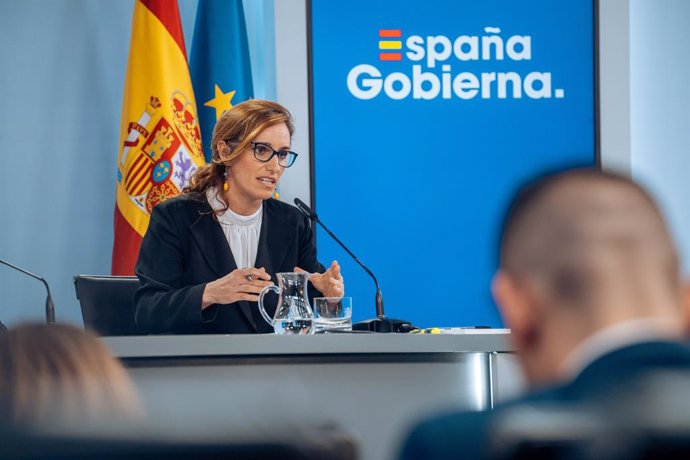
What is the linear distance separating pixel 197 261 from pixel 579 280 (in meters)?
2.58

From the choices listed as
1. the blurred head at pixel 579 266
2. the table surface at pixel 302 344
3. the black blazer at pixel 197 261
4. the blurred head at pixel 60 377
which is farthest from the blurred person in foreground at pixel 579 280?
the black blazer at pixel 197 261

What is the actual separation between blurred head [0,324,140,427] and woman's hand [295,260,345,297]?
7.21 ft

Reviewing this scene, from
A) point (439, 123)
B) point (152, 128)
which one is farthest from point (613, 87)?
point (152, 128)

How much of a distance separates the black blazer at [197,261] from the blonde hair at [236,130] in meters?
0.09

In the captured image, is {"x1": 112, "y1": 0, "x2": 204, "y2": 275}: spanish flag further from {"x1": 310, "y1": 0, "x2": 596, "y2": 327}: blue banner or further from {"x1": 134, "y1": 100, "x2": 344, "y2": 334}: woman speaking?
{"x1": 134, "y1": 100, "x2": 344, "y2": 334}: woman speaking

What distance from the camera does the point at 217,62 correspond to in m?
4.84

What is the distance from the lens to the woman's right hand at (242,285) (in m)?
2.79

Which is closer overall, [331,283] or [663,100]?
[331,283]

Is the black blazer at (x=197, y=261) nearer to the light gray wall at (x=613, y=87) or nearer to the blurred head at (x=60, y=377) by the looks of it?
the blurred head at (x=60, y=377)

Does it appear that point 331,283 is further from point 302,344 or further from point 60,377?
point 60,377

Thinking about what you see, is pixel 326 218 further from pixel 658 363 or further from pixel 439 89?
pixel 658 363

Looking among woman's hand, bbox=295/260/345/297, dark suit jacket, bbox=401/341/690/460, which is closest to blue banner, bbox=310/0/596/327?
woman's hand, bbox=295/260/345/297

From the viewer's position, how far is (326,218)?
528 cm

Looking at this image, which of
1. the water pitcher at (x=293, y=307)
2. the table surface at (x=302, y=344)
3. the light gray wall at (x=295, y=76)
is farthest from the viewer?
the light gray wall at (x=295, y=76)
